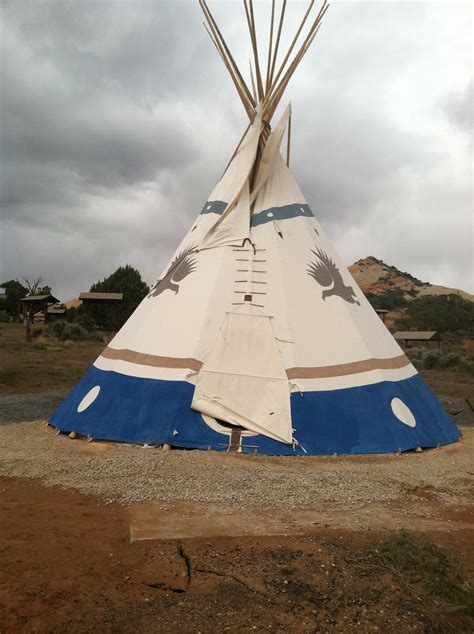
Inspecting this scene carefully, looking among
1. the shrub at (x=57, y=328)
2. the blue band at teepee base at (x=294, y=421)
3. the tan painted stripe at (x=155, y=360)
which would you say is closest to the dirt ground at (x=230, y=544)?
the blue band at teepee base at (x=294, y=421)

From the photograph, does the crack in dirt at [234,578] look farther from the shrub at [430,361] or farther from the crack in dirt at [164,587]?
the shrub at [430,361]

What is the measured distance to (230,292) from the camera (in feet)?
28.8

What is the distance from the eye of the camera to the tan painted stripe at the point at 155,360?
7.99 m

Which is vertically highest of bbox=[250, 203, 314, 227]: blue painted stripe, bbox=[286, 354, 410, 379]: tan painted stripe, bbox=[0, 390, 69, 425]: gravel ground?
bbox=[250, 203, 314, 227]: blue painted stripe

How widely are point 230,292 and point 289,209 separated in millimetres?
2485

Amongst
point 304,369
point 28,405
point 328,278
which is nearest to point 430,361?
point 328,278

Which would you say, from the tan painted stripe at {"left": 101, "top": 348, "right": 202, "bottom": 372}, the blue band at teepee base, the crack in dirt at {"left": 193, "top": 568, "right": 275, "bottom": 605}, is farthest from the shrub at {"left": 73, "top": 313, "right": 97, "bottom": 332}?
the crack in dirt at {"left": 193, "top": 568, "right": 275, "bottom": 605}

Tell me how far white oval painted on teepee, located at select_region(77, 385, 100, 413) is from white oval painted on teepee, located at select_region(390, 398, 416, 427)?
5.11m

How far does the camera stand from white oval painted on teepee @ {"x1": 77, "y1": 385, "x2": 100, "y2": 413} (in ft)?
27.3

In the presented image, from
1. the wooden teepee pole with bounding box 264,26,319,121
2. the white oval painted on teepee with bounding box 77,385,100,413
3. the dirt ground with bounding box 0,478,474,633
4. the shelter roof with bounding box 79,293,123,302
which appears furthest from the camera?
the shelter roof with bounding box 79,293,123,302

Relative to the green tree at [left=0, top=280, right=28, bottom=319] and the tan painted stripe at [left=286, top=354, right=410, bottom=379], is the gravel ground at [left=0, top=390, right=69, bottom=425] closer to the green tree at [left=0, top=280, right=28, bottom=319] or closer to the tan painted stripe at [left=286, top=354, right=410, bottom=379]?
the tan painted stripe at [left=286, top=354, right=410, bottom=379]

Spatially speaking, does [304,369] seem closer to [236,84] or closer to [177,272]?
[177,272]

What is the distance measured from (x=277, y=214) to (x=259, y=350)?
3.21 m

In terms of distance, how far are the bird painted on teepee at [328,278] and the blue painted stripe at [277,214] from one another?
99cm
